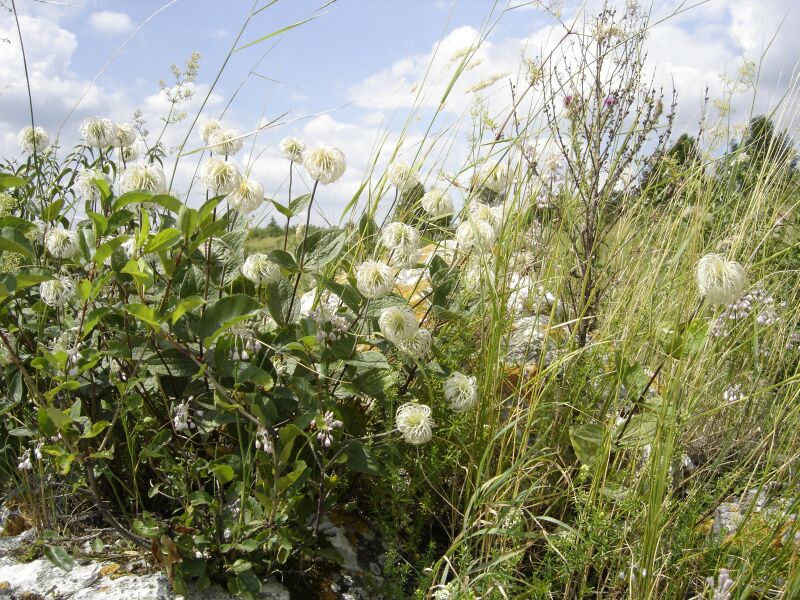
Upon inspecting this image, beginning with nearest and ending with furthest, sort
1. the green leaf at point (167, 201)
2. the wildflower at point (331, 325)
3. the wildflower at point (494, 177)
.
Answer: the green leaf at point (167, 201), the wildflower at point (331, 325), the wildflower at point (494, 177)

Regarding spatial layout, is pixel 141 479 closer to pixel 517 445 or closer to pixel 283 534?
pixel 283 534

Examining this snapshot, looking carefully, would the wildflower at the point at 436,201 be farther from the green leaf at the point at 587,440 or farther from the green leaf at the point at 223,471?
the green leaf at the point at 223,471

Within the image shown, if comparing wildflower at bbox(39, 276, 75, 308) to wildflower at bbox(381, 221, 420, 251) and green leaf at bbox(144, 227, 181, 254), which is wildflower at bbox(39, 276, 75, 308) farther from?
wildflower at bbox(381, 221, 420, 251)

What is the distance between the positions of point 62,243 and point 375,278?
979mm

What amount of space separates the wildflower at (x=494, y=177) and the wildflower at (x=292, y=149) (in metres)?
0.63

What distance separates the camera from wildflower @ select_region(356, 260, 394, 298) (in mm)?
1545

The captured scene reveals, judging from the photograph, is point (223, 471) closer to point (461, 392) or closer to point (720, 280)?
point (461, 392)

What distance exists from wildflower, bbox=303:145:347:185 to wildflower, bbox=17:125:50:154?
1.51 m

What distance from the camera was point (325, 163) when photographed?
173cm

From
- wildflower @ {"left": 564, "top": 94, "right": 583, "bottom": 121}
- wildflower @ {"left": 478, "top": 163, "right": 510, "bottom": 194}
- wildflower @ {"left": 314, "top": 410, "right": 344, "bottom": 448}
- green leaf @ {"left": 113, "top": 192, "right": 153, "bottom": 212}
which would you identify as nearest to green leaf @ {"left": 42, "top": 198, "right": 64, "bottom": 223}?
green leaf @ {"left": 113, "top": 192, "right": 153, "bottom": 212}

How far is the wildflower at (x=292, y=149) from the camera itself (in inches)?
72.8

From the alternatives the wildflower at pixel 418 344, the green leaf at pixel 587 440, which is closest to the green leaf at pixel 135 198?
the wildflower at pixel 418 344

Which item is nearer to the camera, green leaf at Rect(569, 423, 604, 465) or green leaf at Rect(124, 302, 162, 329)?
green leaf at Rect(124, 302, 162, 329)

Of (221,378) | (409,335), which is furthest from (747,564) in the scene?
(221,378)
